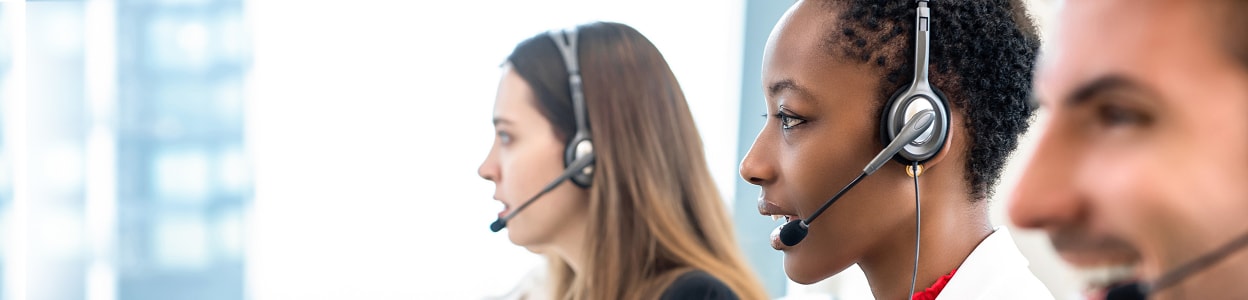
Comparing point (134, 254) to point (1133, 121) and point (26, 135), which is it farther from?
point (1133, 121)

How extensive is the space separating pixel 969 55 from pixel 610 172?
468mm

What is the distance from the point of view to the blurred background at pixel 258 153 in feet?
6.31

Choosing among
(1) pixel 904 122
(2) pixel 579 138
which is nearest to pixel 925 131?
(1) pixel 904 122

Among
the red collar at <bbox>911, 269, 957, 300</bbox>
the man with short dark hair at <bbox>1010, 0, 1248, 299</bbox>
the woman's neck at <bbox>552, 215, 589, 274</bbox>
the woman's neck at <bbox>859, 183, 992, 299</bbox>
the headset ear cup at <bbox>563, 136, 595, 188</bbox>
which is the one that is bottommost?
the woman's neck at <bbox>552, 215, 589, 274</bbox>

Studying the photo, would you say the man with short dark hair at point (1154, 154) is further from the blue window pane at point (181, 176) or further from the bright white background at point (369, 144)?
the blue window pane at point (181, 176)

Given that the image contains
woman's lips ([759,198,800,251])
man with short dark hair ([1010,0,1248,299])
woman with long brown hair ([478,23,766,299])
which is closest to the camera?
man with short dark hair ([1010,0,1248,299])

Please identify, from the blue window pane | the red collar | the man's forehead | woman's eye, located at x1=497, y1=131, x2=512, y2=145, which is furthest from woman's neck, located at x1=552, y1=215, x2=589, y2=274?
the blue window pane

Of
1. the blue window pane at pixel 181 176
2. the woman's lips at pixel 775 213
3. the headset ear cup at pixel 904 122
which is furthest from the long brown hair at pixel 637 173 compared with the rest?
the blue window pane at pixel 181 176

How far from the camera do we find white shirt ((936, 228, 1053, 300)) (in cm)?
83

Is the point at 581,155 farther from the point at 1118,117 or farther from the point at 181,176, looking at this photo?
the point at 181,176

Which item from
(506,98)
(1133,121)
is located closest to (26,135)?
(506,98)

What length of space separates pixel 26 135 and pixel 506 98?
45.7 inches

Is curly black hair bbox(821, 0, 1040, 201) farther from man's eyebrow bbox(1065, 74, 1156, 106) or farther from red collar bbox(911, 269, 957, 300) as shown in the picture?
man's eyebrow bbox(1065, 74, 1156, 106)

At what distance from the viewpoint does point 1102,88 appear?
394mm
